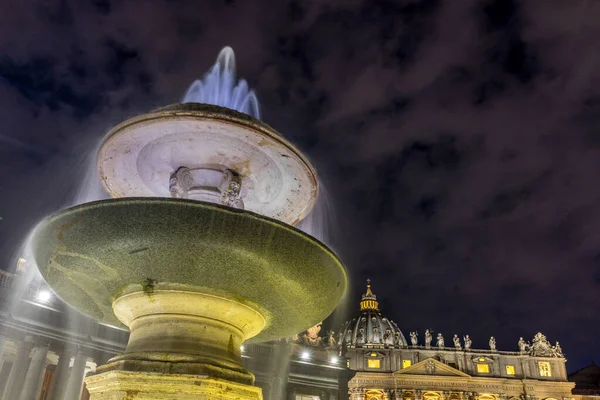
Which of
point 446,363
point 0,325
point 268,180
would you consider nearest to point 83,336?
point 0,325

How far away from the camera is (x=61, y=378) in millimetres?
19766

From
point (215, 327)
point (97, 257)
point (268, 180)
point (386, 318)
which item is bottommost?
point (215, 327)

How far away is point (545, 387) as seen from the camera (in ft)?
220

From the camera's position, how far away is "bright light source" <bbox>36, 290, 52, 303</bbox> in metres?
19.8

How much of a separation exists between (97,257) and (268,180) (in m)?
2.41

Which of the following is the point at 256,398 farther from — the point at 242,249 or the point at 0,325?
the point at 0,325

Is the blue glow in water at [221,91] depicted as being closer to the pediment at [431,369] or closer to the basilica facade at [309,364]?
the basilica facade at [309,364]

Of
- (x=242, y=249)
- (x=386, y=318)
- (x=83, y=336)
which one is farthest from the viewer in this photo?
(x=386, y=318)

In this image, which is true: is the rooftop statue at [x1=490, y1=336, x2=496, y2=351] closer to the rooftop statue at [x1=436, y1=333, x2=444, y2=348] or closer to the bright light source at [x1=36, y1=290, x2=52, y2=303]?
the rooftop statue at [x1=436, y1=333, x2=444, y2=348]

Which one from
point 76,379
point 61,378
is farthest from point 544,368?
point 61,378

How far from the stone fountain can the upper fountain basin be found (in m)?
0.02

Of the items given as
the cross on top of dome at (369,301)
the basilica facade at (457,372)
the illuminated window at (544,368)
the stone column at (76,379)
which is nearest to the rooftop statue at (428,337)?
the basilica facade at (457,372)

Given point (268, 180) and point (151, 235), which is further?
point (268, 180)

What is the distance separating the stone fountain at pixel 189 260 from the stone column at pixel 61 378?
15156mm
